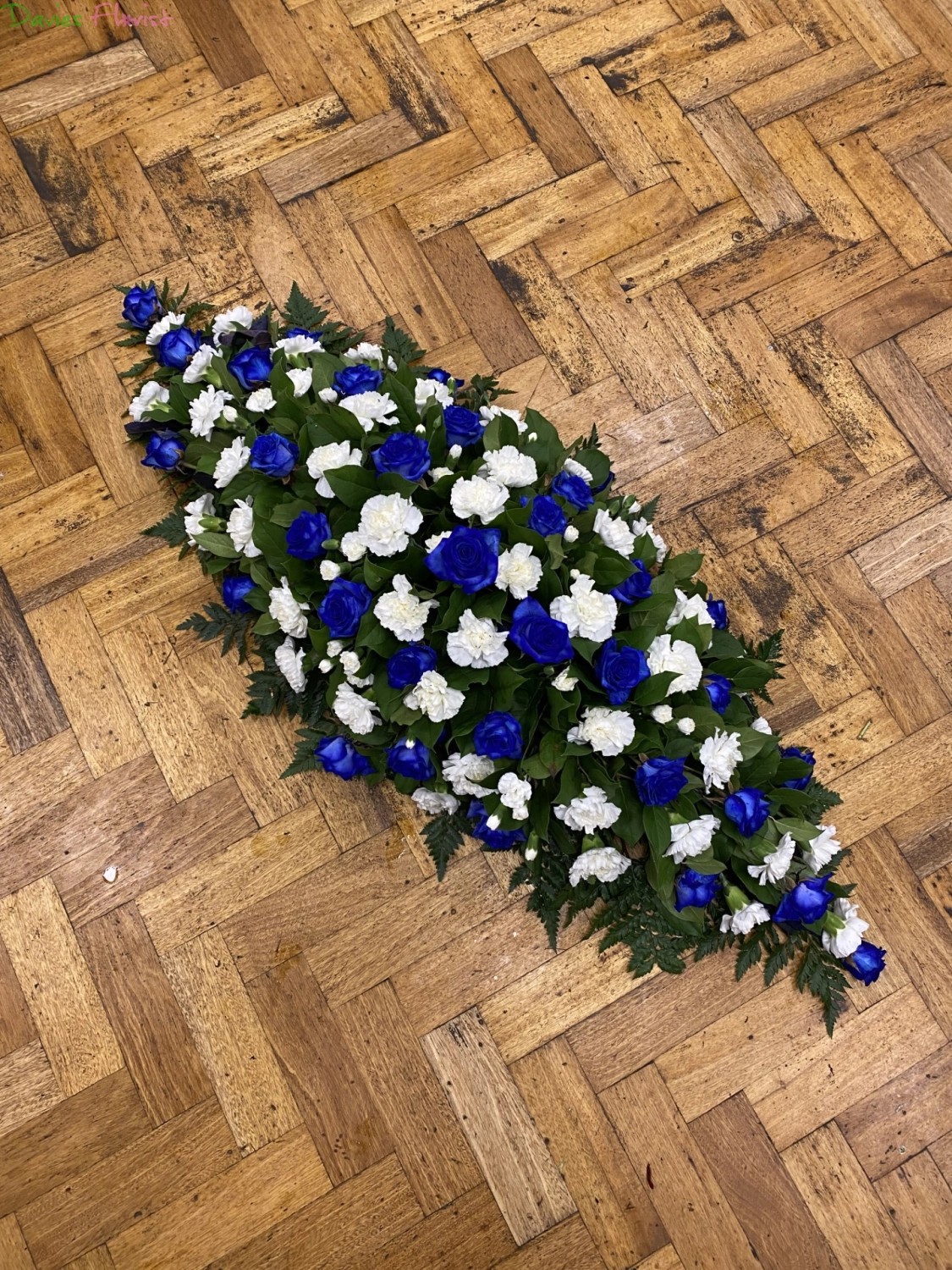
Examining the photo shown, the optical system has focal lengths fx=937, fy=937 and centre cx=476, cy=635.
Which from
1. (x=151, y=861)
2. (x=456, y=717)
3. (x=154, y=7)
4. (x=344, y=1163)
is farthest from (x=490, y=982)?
(x=154, y=7)

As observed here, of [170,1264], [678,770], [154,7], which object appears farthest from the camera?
[154,7]

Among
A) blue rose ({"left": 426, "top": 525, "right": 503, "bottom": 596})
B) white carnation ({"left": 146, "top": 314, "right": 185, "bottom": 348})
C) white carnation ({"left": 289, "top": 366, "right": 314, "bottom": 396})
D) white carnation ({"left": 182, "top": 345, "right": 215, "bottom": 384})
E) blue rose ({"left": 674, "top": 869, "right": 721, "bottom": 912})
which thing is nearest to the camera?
blue rose ({"left": 426, "top": 525, "right": 503, "bottom": 596})

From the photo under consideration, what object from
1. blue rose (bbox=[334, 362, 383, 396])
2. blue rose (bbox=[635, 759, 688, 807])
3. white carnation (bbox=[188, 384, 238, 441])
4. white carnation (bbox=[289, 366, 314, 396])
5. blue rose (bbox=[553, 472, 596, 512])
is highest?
blue rose (bbox=[334, 362, 383, 396])

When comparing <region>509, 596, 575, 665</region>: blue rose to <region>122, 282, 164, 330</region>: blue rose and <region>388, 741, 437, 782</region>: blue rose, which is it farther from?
<region>122, 282, 164, 330</region>: blue rose

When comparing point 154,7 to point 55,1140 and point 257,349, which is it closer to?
point 257,349

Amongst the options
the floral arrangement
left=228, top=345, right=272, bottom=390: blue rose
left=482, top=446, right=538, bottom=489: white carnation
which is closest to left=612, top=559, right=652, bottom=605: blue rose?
the floral arrangement

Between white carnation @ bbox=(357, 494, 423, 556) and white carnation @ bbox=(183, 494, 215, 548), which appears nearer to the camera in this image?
white carnation @ bbox=(357, 494, 423, 556)

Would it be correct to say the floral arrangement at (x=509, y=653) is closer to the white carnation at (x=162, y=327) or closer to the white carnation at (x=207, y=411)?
the white carnation at (x=207, y=411)

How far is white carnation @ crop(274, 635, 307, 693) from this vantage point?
5.41 ft

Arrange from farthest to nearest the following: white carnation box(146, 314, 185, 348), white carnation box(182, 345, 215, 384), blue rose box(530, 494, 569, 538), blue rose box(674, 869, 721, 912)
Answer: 1. white carnation box(146, 314, 185, 348)
2. white carnation box(182, 345, 215, 384)
3. blue rose box(674, 869, 721, 912)
4. blue rose box(530, 494, 569, 538)

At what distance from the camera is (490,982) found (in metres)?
1.73

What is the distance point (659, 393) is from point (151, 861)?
1424mm

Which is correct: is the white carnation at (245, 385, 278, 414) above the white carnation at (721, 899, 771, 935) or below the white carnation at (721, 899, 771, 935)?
above

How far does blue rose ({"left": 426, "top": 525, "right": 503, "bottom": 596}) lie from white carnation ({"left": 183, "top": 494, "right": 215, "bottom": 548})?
0.54 m
